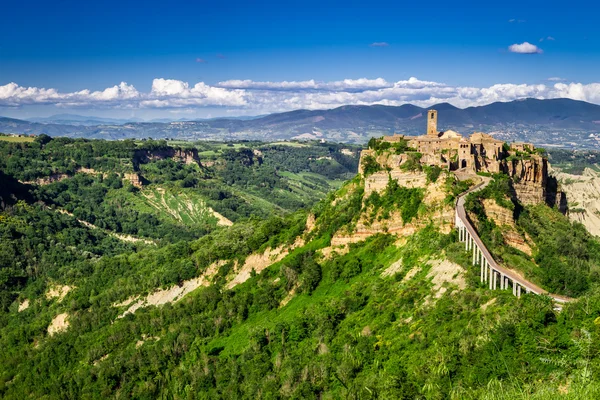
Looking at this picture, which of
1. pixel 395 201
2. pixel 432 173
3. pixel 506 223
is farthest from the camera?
pixel 395 201

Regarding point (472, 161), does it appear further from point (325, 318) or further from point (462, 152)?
point (325, 318)

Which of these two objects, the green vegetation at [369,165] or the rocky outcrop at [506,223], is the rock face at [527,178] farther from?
the green vegetation at [369,165]

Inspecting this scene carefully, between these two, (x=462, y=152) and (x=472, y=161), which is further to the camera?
(x=462, y=152)

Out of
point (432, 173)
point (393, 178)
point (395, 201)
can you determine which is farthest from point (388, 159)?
point (432, 173)

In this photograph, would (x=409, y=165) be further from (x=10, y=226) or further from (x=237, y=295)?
(x=10, y=226)

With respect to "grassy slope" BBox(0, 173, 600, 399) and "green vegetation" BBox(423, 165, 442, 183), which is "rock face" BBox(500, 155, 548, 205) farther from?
"grassy slope" BBox(0, 173, 600, 399)

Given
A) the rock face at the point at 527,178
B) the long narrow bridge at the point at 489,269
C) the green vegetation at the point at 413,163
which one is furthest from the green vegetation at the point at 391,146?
the long narrow bridge at the point at 489,269
